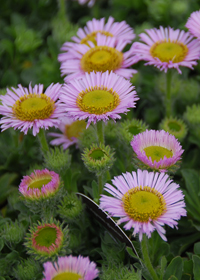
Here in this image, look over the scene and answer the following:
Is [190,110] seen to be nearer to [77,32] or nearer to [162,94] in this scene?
[162,94]

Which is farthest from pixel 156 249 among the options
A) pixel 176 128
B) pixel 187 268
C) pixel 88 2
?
pixel 88 2

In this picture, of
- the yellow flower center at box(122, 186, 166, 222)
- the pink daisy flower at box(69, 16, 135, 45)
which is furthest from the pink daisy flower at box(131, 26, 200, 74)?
the yellow flower center at box(122, 186, 166, 222)

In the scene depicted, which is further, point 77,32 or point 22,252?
point 77,32

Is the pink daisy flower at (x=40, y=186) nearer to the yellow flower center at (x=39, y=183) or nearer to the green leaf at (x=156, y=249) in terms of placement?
the yellow flower center at (x=39, y=183)

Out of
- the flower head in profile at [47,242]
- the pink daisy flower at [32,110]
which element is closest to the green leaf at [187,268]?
the flower head in profile at [47,242]

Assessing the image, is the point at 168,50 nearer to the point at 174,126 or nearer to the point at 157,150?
the point at 174,126

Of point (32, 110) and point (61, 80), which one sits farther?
point (61, 80)

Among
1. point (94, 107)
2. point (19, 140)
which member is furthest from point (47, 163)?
point (19, 140)
